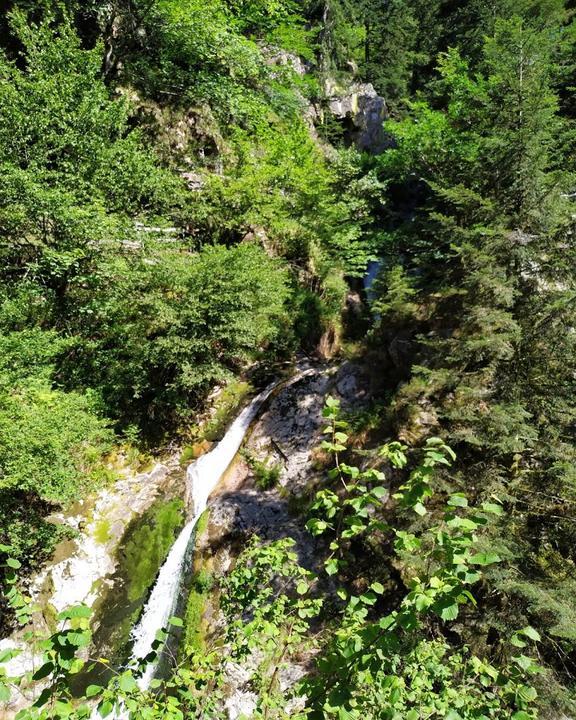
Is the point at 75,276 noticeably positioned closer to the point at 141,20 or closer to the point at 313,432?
the point at 313,432

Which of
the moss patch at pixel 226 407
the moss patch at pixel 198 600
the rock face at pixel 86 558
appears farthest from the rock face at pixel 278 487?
the rock face at pixel 86 558

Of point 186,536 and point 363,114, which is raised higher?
point 363,114

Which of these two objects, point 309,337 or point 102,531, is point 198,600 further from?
point 309,337

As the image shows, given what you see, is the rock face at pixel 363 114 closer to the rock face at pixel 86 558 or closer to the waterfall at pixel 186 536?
the waterfall at pixel 186 536

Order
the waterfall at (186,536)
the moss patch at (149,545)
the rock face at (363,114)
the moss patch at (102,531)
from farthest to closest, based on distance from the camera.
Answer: the rock face at (363,114) < the moss patch at (102,531) < the moss patch at (149,545) < the waterfall at (186,536)

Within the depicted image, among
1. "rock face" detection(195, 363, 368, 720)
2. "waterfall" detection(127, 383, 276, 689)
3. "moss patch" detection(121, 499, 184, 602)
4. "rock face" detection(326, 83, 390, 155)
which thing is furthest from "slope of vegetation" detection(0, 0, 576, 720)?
"rock face" detection(326, 83, 390, 155)

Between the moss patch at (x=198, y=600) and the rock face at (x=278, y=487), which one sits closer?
the moss patch at (x=198, y=600)

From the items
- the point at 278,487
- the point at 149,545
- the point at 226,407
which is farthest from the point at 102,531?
the point at 226,407
